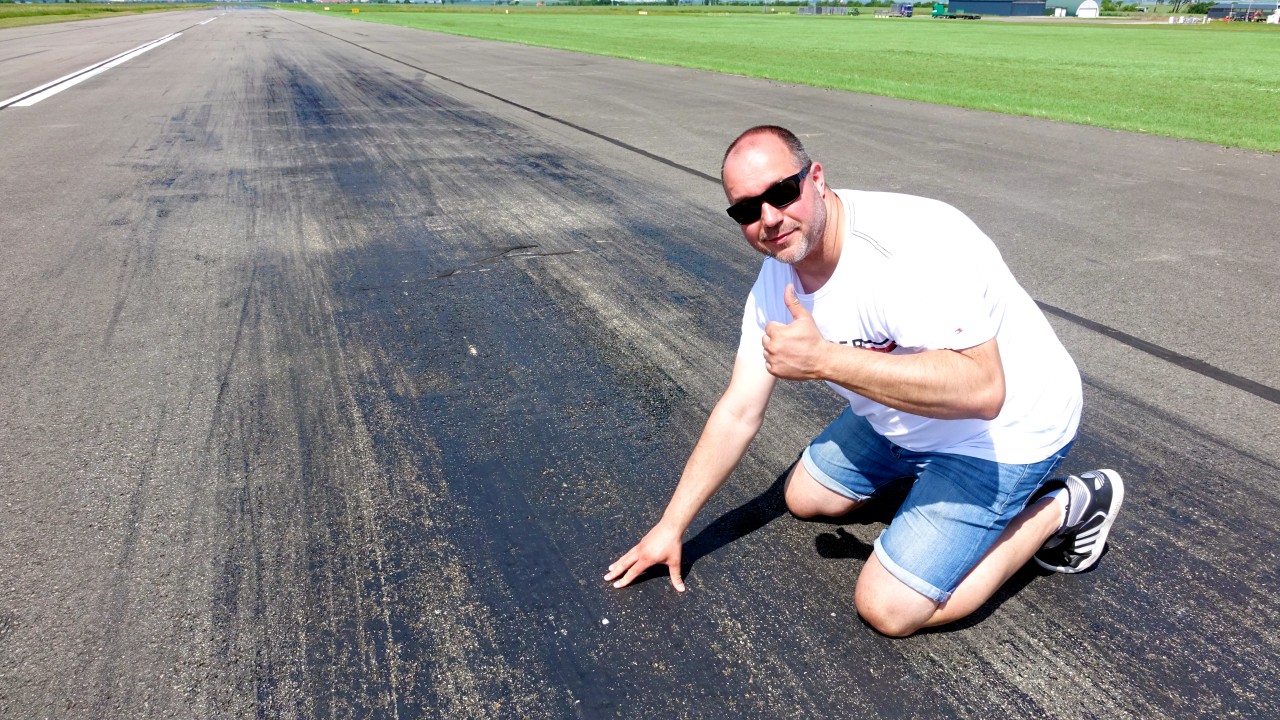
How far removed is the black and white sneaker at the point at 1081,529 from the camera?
2590 mm

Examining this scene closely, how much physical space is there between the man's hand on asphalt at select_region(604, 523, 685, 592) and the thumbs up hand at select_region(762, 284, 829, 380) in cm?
70

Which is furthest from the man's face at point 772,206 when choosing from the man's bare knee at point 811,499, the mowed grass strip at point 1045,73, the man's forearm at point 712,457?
the mowed grass strip at point 1045,73

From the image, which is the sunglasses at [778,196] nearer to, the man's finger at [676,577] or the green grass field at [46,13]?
the man's finger at [676,577]

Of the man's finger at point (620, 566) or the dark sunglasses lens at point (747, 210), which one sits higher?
the dark sunglasses lens at point (747, 210)

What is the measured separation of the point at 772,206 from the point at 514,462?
60.1 inches

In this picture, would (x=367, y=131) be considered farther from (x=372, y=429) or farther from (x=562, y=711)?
(x=562, y=711)

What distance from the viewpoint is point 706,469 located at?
2604mm

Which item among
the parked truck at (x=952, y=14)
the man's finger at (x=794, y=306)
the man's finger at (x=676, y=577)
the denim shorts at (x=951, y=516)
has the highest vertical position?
the parked truck at (x=952, y=14)

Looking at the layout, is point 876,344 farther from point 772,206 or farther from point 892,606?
point 892,606

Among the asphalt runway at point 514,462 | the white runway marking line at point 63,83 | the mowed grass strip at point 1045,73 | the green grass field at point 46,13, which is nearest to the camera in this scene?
the asphalt runway at point 514,462

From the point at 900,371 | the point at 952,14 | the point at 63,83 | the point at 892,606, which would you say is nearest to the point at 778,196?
the point at 900,371

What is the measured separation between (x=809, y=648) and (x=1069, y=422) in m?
1.06

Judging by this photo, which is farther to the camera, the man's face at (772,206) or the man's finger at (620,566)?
the man's finger at (620,566)

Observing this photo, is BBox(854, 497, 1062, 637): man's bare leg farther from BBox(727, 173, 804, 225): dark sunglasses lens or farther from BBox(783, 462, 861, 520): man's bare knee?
BBox(727, 173, 804, 225): dark sunglasses lens
